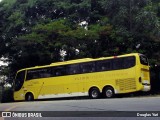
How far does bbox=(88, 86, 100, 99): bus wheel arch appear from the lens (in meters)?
24.0

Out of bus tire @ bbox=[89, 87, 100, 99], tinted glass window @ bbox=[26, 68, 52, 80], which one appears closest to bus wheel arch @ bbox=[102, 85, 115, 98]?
bus tire @ bbox=[89, 87, 100, 99]

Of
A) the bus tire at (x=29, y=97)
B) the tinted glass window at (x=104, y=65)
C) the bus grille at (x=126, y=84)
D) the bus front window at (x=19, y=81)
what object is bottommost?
the bus tire at (x=29, y=97)

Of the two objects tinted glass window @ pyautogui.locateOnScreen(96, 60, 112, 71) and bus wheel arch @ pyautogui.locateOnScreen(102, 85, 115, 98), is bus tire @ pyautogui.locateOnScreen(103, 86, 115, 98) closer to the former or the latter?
bus wheel arch @ pyautogui.locateOnScreen(102, 85, 115, 98)

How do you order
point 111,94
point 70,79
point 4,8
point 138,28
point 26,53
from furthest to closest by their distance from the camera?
1. point 4,8
2. point 26,53
3. point 138,28
4. point 70,79
5. point 111,94

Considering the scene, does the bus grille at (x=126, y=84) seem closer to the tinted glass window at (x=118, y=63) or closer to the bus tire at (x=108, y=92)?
the bus tire at (x=108, y=92)

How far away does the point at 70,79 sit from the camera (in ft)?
83.1

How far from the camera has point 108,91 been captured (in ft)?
77.8

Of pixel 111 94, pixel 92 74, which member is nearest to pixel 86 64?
pixel 92 74

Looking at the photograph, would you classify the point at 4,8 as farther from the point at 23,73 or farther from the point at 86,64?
the point at 86,64

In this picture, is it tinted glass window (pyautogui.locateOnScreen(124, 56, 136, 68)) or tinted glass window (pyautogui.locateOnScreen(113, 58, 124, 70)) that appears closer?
tinted glass window (pyautogui.locateOnScreen(124, 56, 136, 68))

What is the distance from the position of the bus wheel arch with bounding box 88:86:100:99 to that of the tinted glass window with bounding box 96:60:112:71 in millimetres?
1381

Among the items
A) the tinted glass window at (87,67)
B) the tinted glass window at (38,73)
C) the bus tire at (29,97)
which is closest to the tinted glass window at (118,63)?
the tinted glass window at (87,67)

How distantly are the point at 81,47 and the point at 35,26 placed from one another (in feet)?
15.2

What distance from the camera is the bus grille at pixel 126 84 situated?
22.7 metres
